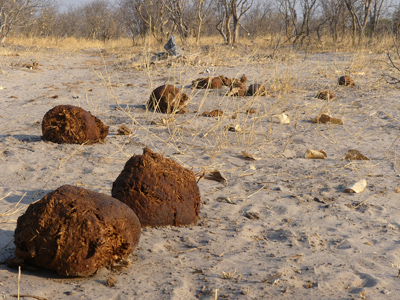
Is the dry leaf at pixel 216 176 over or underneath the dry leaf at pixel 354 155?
underneath

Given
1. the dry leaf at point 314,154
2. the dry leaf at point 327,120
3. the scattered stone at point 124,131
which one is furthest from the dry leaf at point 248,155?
the dry leaf at point 327,120

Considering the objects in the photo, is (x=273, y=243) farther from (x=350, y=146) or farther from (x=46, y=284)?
A: (x=350, y=146)

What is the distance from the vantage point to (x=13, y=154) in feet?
11.5

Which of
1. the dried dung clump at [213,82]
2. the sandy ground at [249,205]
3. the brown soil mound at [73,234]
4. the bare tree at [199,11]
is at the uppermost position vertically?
the bare tree at [199,11]

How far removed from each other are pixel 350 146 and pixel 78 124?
268cm

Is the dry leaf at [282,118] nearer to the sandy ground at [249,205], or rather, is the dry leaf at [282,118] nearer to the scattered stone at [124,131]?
the sandy ground at [249,205]

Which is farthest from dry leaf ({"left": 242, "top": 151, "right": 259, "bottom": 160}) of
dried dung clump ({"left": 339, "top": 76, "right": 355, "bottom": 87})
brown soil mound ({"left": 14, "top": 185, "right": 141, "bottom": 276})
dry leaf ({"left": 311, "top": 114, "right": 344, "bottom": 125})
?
dried dung clump ({"left": 339, "top": 76, "right": 355, "bottom": 87})

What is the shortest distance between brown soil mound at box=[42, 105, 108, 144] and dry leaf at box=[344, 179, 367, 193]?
91.0 inches

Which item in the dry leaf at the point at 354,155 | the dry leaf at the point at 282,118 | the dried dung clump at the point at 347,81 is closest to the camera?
the dry leaf at the point at 354,155

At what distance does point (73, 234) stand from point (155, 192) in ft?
2.17

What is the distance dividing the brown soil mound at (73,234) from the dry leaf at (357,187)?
1.79 metres

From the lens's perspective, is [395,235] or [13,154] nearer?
[395,235]

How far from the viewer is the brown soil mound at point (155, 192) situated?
231 centimetres

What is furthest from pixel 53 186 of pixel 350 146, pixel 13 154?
pixel 350 146
